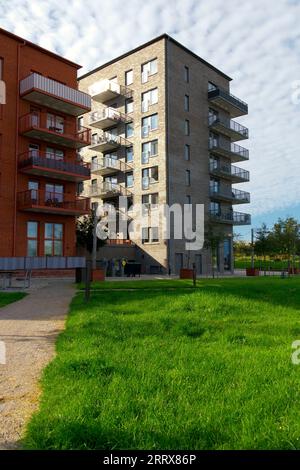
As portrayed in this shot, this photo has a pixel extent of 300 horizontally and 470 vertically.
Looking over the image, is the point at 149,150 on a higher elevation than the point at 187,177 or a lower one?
higher

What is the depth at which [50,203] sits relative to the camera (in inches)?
1164

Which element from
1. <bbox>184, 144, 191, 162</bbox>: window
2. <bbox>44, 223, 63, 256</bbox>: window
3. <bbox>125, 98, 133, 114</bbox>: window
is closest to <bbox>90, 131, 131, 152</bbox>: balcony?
<bbox>125, 98, 133, 114</bbox>: window

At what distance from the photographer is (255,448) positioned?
3.24m

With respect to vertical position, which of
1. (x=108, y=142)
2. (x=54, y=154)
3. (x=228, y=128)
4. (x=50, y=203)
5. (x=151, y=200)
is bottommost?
(x=50, y=203)

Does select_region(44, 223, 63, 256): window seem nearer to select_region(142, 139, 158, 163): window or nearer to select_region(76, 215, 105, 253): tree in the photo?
select_region(76, 215, 105, 253): tree

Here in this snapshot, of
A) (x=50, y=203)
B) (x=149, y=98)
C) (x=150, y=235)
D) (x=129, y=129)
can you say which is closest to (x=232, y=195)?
(x=150, y=235)

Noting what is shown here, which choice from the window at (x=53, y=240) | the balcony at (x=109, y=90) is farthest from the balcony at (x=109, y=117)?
the window at (x=53, y=240)

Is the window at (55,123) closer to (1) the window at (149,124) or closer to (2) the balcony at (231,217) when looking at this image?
(1) the window at (149,124)

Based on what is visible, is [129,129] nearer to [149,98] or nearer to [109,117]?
[109,117]

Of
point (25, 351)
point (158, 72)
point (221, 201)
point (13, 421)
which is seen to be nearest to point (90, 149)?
point (158, 72)

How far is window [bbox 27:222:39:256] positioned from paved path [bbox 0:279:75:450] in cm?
1673

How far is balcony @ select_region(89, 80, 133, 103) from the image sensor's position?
42906 millimetres

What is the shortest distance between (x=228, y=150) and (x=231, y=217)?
7.43 metres
